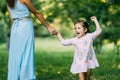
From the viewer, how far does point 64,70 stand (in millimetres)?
13125

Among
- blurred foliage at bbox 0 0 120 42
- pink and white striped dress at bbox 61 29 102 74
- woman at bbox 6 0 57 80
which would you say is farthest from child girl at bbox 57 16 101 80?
blurred foliage at bbox 0 0 120 42

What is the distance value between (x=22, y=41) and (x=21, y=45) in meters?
→ 0.07

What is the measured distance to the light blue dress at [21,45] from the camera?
9.00 metres

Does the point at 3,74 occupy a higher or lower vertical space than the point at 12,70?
lower

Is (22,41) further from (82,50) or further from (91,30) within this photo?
(91,30)

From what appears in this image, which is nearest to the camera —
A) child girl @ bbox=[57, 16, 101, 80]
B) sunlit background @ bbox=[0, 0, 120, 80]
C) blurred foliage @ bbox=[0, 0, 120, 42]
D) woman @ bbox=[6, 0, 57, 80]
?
woman @ bbox=[6, 0, 57, 80]

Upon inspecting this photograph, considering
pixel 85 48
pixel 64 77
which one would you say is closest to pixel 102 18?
pixel 64 77

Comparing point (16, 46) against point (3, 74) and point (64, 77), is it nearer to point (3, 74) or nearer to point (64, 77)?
point (64, 77)

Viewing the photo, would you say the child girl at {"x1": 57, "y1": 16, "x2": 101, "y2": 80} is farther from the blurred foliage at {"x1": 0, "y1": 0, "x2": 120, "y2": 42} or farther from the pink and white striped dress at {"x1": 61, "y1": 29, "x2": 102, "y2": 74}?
the blurred foliage at {"x1": 0, "y1": 0, "x2": 120, "y2": 42}

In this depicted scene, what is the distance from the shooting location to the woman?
898 centimetres

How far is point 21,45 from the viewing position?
9.04 meters

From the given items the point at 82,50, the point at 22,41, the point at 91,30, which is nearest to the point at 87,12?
the point at 91,30

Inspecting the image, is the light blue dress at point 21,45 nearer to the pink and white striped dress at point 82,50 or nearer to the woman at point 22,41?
the woman at point 22,41

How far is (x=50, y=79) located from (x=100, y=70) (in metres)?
1.83
